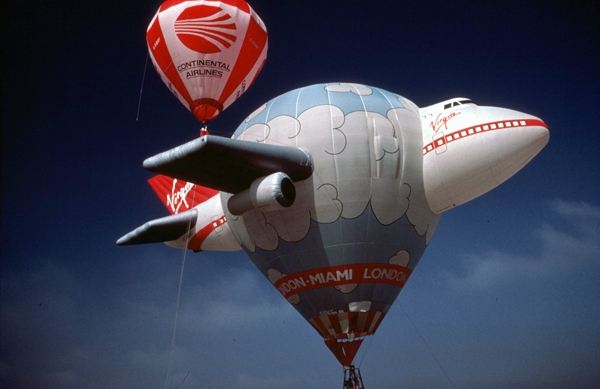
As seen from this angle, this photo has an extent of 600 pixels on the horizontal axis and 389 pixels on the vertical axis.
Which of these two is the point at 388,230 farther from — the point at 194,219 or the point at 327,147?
the point at 194,219

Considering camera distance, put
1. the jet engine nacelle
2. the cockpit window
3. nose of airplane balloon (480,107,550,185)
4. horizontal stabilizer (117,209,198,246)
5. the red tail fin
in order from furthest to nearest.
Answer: the red tail fin, horizontal stabilizer (117,209,198,246), the cockpit window, nose of airplane balloon (480,107,550,185), the jet engine nacelle

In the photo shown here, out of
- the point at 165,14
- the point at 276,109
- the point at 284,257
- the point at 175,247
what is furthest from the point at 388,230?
the point at 165,14

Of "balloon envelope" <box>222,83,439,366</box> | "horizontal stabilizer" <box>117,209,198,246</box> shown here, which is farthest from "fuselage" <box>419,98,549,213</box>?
"horizontal stabilizer" <box>117,209,198,246</box>

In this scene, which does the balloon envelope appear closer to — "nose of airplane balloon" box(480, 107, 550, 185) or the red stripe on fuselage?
the red stripe on fuselage

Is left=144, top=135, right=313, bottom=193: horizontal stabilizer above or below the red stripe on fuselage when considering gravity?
below

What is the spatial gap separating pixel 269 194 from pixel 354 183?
6.08ft

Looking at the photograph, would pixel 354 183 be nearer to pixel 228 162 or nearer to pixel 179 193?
pixel 228 162

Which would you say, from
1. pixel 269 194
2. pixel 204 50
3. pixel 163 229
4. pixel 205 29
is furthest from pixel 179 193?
pixel 269 194

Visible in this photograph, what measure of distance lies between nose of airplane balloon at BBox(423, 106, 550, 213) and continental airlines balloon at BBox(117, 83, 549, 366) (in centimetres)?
2

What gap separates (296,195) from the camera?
1148cm

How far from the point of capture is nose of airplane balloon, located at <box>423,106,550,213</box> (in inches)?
444

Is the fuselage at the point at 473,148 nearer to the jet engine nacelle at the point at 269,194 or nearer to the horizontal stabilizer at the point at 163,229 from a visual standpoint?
the jet engine nacelle at the point at 269,194

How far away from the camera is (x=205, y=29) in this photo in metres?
13.8

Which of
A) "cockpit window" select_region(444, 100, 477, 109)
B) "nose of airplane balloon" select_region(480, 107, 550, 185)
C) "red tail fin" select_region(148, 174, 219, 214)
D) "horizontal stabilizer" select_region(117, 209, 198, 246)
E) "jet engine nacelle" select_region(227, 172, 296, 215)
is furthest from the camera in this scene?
"red tail fin" select_region(148, 174, 219, 214)
